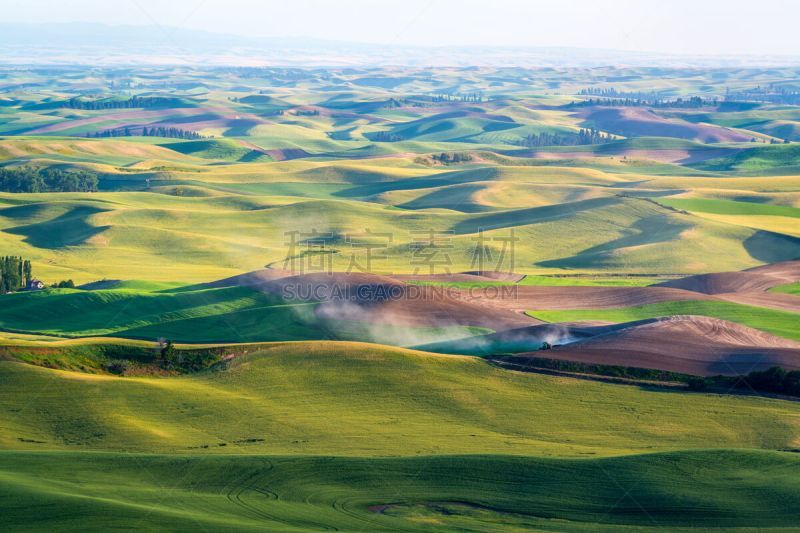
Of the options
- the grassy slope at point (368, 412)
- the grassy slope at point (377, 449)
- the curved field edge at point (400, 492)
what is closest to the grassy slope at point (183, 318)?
→ the grassy slope at point (377, 449)

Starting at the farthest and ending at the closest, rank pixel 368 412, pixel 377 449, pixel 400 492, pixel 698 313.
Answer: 1. pixel 698 313
2. pixel 368 412
3. pixel 377 449
4. pixel 400 492

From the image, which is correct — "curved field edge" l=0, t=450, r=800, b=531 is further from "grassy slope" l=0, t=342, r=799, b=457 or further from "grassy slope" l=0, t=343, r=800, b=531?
"grassy slope" l=0, t=342, r=799, b=457

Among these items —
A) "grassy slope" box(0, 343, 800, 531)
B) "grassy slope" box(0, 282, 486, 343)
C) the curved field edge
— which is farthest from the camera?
"grassy slope" box(0, 282, 486, 343)

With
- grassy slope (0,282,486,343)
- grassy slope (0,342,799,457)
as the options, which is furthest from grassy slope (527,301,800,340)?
grassy slope (0,342,799,457)

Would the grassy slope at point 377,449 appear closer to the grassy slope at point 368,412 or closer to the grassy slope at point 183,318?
the grassy slope at point 368,412

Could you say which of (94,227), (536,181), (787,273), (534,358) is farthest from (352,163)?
(534,358)

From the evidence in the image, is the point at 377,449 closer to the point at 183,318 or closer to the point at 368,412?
the point at 368,412

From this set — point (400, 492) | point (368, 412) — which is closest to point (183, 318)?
point (368, 412)
